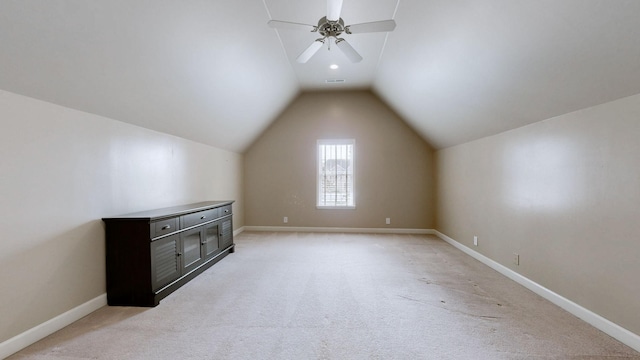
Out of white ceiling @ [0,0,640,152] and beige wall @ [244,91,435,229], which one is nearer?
white ceiling @ [0,0,640,152]

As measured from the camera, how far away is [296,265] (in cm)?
372

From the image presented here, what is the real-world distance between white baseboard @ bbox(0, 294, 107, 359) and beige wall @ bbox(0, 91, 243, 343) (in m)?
0.04

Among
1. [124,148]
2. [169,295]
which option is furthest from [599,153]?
[124,148]

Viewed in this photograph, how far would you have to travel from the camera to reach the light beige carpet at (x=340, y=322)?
1.86 metres

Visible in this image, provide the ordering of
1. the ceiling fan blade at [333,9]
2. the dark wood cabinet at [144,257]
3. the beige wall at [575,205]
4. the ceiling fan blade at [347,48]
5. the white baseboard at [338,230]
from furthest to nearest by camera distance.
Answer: the white baseboard at [338,230] → the ceiling fan blade at [347,48] → the dark wood cabinet at [144,257] → the ceiling fan blade at [333,9] → the beige wall at [575,205]

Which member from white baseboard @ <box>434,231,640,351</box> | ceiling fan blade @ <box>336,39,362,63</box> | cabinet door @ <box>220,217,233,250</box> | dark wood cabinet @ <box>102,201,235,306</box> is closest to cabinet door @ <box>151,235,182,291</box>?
dark wood cabinet @ <box>102,201,235,306</box>

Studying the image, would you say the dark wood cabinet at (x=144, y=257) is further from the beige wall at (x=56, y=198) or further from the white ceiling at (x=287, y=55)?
the white ceiling at (x=287, y=55)

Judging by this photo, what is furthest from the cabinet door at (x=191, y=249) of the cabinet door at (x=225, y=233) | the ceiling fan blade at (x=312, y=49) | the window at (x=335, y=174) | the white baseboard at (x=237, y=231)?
the window at (x=335, y=174)

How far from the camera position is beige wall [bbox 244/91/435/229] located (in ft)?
19.3

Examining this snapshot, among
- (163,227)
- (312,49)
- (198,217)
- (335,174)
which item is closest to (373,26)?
(312,49)

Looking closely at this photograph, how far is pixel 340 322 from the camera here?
224cm

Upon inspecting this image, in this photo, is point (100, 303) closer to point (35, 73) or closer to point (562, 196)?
point (35, 73)

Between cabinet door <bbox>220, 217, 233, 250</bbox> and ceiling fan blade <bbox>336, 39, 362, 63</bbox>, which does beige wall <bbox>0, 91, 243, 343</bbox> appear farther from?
ceiling fan blade <bbox>336, 39, 362, 63</bbox>

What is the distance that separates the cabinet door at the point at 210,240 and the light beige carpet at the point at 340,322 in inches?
9.9
